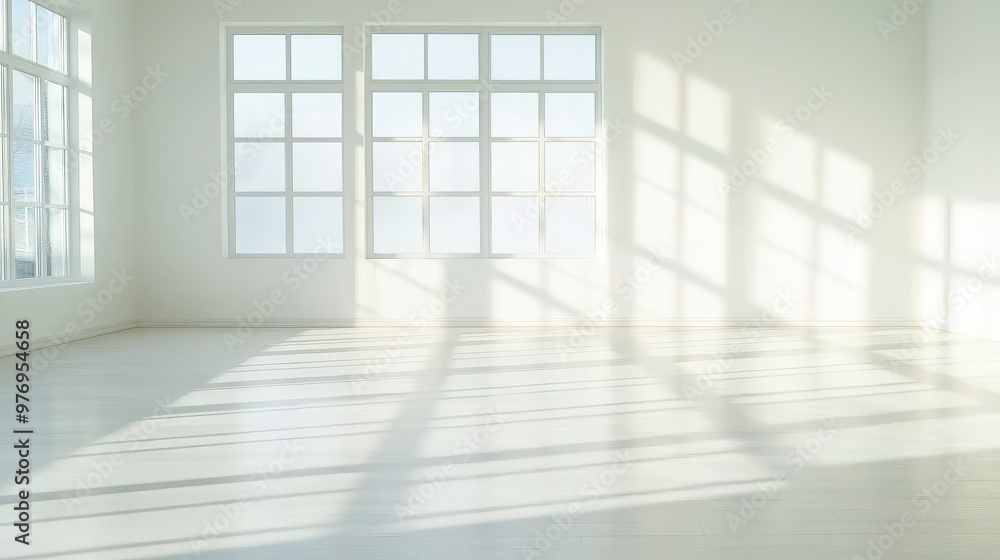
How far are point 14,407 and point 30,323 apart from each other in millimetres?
2548

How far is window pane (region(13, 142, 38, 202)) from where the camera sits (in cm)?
704

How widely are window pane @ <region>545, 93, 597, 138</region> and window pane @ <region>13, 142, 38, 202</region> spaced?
4.74 metres

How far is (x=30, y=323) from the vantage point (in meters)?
6.93

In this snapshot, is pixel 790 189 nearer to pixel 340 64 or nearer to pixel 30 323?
pixel 340 64

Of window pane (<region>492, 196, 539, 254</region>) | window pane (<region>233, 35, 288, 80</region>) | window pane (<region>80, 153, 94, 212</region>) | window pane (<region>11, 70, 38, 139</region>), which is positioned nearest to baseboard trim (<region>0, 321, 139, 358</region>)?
window pane (<region>80, 153, 94, 212</region>)

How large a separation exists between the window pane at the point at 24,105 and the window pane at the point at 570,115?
15.4 feet

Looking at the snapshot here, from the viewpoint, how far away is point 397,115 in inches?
352

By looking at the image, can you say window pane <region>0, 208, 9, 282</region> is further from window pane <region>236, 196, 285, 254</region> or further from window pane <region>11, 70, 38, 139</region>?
window pane <region>236, 196, 285, 254</region>

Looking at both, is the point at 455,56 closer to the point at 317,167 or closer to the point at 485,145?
the point at 485,145

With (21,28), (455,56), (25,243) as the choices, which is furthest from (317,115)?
(25,243)

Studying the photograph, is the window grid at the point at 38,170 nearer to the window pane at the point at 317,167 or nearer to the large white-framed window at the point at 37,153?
the large white-framed window at the point at 37,153

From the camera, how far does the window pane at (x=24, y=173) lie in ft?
23.1

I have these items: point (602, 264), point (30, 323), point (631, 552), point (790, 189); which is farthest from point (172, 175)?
point (631, 552)

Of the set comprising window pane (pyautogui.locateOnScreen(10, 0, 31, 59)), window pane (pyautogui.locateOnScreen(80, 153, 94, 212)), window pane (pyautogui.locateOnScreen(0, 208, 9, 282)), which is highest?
window pane (pyautogui.locateOnScreen(10, 0, 31, 59))
